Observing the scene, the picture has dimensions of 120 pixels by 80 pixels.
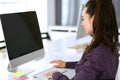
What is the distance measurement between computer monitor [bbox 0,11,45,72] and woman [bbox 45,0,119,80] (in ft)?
1.70

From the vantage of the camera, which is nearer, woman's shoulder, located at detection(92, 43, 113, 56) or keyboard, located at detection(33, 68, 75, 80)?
woman's shoulder, located at detection(92, 43, 113, 56)

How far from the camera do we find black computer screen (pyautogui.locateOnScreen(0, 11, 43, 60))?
61.8 inches

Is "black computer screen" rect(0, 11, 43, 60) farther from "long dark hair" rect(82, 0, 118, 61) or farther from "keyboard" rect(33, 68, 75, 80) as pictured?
"long dark hair" rect(82, 0, 118, 61)

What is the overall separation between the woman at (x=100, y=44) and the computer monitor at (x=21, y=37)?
517 mm

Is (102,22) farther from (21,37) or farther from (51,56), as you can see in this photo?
(51,56)

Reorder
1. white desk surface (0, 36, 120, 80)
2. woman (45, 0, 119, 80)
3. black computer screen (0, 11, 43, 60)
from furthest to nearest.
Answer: white desk surface (0, 36, 120, 80), black computer screen (0, 11, 43, 60), woman (45, 0, 119, 80)

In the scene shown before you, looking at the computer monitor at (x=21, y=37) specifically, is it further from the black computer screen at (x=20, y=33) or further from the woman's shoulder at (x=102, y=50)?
the woman's shoulder at (x=102, y=50)

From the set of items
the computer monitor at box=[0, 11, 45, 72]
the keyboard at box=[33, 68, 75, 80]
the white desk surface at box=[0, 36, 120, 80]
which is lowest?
the white desk surface at box=[0, 36, 120, 80]

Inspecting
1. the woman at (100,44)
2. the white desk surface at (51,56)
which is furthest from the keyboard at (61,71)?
the woman at (100,44)

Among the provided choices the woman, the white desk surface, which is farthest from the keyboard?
the woman

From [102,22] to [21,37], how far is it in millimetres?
657

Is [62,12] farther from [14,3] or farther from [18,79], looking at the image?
[18,79]

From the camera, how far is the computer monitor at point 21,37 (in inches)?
61.9

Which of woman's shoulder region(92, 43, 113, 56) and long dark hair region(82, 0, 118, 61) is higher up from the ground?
long dark hair region(82, 0, 118, 61)
